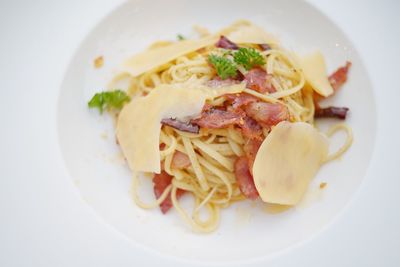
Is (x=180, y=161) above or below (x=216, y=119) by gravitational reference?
below

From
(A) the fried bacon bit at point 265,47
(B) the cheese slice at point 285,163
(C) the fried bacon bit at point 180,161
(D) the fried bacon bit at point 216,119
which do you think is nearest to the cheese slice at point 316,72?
(A) the fried bacon bit at point 265,47

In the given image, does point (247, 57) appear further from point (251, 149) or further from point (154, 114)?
point (154, 114)


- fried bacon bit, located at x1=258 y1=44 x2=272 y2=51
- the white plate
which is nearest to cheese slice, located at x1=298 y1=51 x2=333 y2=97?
the white plate

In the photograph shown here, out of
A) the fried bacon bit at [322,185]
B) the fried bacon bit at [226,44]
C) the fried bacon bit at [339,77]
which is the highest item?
the fried bacon bit at [226,44]

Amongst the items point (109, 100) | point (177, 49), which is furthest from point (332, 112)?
point (109, 100)

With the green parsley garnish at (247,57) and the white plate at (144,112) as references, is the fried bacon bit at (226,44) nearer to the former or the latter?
the green parsley garnish at (247,57)

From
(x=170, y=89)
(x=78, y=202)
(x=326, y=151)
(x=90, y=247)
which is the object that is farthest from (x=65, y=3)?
(x=326, y=151)

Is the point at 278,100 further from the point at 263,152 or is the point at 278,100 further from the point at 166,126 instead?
the point at 166,126
